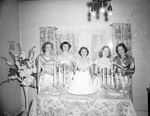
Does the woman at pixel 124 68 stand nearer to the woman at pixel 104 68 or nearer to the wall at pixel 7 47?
the woman at pixel 104 68

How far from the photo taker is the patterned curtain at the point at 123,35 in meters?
2.81

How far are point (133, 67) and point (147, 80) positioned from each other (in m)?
0.45

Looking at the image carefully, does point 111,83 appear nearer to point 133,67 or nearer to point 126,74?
point 126,74

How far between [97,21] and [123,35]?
2.31 feet

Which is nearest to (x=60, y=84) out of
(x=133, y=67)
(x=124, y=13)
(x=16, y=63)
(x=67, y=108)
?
(x=67, y=108)

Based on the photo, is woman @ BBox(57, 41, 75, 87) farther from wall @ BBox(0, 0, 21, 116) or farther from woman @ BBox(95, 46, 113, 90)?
wall @ BBox(0, 0, 21, 116)

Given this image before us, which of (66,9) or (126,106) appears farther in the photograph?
(66,9)

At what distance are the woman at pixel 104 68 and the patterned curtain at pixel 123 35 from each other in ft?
0.65

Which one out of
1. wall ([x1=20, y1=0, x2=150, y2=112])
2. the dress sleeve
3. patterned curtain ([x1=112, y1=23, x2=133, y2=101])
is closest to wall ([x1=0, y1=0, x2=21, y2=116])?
wall ([x1=20, y1=0, x2=150, y2=112])

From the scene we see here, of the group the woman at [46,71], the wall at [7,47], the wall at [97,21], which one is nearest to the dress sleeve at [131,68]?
the wall at [97,21]

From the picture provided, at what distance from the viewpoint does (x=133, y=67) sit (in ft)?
9.11

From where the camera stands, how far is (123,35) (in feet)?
9.26

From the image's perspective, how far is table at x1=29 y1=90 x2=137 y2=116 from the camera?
6.23 feet

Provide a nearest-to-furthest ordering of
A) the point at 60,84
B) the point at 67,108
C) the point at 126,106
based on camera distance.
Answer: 1. the point at 126,106
2. the point at 67,108
3. the point at 60,84
